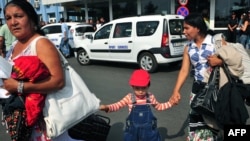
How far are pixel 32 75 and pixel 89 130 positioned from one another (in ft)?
2.84

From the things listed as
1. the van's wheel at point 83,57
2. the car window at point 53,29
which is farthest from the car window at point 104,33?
the car window at point 53,29

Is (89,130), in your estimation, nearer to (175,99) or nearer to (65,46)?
(175,99)

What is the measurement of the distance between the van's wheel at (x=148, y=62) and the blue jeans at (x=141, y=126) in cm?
618

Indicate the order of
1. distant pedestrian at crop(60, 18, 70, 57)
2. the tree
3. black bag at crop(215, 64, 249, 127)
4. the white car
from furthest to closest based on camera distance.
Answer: the tree → the white car → distant pedestrian at crop(60, 18, 70, 57) → black bag at crop(215, 64, 249, 127)

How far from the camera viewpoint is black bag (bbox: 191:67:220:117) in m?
2.67

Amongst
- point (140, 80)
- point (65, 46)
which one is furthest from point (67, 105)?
point (65, 46)

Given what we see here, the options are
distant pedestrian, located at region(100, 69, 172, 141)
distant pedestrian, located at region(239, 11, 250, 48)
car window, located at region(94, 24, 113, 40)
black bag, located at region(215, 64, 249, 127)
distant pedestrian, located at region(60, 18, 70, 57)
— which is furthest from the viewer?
distant pedestrian, located at region(60, 18, 70, 57)

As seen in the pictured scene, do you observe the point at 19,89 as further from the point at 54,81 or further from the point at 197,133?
the point at 197,133

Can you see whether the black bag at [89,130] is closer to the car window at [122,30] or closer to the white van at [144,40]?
the white van at [144,40]

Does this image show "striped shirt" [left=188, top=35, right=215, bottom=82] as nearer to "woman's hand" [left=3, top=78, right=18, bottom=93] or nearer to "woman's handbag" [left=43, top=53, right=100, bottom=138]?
"woman's handbag" [left=43, top=53, right=100, bottom=138]

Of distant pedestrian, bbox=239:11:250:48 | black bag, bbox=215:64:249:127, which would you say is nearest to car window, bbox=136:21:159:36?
distant pedestrian, bbox=239:11:250:48

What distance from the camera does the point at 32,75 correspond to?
69.7 inches

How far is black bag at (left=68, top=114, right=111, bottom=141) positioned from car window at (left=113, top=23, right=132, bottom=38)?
280 inches

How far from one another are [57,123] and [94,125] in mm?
702
